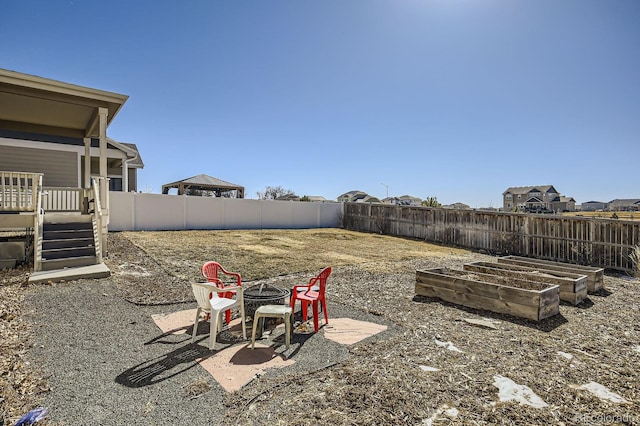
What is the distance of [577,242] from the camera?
9.66 metres

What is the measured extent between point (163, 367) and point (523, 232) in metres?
11.7

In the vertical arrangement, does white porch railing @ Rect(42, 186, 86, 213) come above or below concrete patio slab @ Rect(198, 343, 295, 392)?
above

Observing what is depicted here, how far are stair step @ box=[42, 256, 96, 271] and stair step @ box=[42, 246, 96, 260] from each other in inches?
7.2

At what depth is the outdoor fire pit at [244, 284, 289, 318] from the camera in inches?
154

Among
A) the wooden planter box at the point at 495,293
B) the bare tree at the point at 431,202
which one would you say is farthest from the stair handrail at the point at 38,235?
the bare tree at the point at 431,202

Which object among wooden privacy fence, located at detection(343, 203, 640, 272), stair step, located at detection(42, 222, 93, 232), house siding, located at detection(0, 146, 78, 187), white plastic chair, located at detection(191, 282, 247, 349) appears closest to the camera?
white plastic chair, located at detection(191, 282, 247, 349)

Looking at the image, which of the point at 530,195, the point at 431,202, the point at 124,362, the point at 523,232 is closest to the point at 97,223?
the point at 124,362

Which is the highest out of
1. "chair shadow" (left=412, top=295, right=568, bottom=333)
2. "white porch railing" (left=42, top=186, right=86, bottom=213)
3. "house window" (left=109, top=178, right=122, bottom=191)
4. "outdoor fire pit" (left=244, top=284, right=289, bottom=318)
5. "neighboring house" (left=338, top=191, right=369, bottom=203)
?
"neighboring house" (left=338, top=191, right=369, bottom=203)

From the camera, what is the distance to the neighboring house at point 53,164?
22.4 ft

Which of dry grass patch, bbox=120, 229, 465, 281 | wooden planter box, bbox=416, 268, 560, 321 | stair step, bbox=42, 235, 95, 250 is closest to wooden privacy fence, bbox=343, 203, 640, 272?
dry grass patch, bbox=120, 229, 465, 281

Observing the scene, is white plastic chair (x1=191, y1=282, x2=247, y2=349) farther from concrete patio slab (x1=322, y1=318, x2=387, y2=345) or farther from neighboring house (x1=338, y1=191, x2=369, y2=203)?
neighboring house (x1=338, y1=191, x2=369, y2=203)

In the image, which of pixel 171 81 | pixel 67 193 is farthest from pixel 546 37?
pixel 67 193

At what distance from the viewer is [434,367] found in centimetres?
305

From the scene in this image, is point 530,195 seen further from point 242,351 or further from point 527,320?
point 242,351
